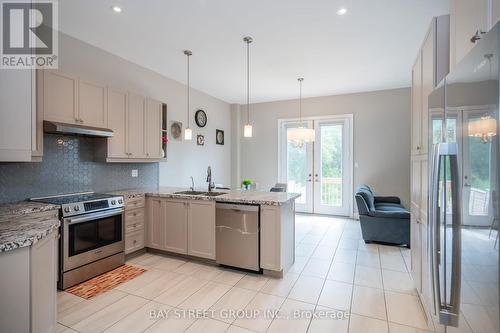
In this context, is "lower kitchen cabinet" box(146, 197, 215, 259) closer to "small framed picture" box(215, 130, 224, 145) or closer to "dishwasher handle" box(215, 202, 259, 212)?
"dishwasher handle" box(215, 202, 259, 212)

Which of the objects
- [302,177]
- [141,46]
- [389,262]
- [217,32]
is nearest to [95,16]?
[141,46]

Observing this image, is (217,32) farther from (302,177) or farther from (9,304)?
(302,177)

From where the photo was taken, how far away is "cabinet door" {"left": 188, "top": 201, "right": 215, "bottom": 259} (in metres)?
3.14

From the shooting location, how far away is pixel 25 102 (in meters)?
1.96

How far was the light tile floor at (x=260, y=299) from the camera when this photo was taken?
6.73 ft

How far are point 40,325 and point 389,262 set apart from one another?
3.64m

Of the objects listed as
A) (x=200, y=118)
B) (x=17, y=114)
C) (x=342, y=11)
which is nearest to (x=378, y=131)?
(x=342, y=11)

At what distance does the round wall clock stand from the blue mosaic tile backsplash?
6.43 feet

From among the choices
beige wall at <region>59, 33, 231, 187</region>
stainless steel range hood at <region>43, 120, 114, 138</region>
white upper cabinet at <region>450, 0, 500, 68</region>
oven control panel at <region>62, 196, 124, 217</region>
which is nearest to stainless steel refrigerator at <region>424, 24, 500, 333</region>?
white upper cabinet at <region>450, 0, 500, 68</region>

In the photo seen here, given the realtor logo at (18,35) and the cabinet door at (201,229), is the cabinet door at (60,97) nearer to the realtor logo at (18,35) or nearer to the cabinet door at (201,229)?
the realtor logo at (18,35)

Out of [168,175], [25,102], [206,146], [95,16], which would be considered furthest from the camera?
[206,146]

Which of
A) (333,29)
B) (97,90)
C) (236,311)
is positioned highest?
(333,29)

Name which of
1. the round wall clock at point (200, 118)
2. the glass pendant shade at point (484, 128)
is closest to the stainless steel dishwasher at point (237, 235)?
the glass pendant shade at point (484, 128)

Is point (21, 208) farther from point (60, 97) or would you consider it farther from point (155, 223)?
point (155, 223)
